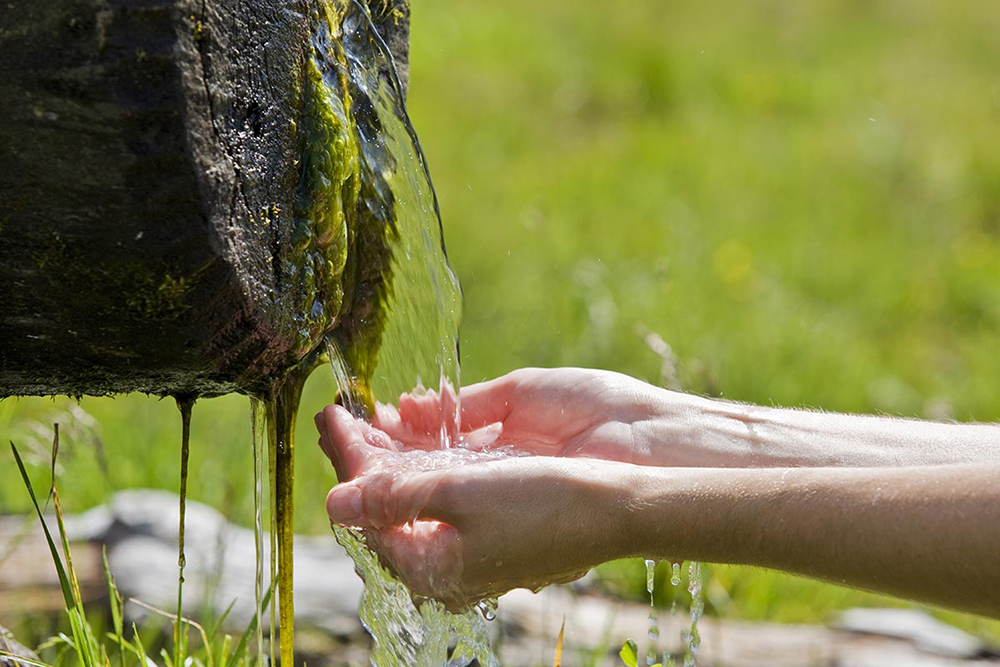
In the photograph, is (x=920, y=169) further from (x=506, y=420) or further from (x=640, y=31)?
(x=506, y=420)

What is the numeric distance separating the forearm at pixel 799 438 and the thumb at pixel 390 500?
0.61 m

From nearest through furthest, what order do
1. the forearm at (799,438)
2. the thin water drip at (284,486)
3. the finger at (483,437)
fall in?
the thin water drip at (284,486) < the forearm at (799,438) < the finger at (483,437)

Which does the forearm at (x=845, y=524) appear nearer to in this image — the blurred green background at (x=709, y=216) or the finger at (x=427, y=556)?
the finger at (x=427, y=556)

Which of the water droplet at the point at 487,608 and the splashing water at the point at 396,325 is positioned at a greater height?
the splashing water at the point at 396,325

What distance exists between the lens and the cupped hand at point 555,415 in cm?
225

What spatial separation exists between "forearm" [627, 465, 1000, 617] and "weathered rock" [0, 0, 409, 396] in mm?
666

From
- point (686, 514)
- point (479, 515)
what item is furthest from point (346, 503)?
point (686, 514)

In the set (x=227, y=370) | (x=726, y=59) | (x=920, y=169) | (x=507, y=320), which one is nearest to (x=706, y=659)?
(x=227, y=370)

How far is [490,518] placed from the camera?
176cm

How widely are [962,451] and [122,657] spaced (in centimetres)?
158

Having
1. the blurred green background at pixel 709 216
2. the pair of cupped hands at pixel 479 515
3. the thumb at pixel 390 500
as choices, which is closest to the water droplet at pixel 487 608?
the pair of cupped hands at pixel 479 515

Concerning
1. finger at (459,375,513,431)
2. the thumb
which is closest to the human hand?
the thumb

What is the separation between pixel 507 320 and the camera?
193 inches

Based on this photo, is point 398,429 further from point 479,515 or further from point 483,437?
point 479,515
